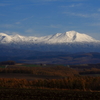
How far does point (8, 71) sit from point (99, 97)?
50302mm

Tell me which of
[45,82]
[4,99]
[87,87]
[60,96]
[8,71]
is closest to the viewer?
[4,99]

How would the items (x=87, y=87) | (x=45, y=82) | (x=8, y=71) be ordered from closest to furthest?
(x=87, y=87)
(x=45, y=82)
(x=8, y=71)

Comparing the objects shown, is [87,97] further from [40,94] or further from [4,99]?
[4,99]

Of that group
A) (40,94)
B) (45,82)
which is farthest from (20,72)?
(40,94)

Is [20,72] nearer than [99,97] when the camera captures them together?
No

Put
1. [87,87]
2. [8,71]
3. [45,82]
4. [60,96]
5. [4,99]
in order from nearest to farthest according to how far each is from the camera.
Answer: [4,99] → [60,96] → [87,87] → [45,82] → [8,71]

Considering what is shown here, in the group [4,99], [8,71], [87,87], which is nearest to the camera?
[4,99]

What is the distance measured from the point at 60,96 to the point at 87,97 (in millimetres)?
2202

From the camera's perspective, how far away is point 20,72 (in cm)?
7700

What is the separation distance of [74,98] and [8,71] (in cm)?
5032

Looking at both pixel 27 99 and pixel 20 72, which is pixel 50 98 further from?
pixel 20 72

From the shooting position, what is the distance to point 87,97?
27.8 m

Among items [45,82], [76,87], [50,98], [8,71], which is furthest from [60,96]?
[8,71]

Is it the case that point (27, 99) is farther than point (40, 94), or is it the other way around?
point (40, 94)
